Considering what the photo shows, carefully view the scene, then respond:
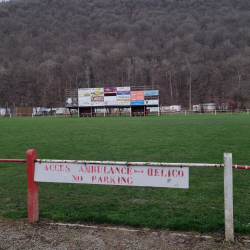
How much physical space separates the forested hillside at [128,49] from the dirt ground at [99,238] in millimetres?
62341

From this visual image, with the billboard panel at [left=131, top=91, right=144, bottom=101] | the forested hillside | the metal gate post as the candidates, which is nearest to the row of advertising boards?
the billboard panel at [left=131, top=91, right=144, bottom=101]

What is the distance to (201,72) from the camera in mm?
89062

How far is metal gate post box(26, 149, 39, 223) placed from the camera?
394 cm

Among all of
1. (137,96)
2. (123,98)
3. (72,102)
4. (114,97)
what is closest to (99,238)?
(137,96)

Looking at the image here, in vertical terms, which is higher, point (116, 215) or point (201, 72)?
point (201, 72)

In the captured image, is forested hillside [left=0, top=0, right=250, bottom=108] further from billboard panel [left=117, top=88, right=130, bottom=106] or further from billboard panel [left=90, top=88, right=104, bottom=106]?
billboard panel [left=90, top=88, right=104, bottom=106]

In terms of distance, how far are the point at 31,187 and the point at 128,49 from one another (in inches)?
4399

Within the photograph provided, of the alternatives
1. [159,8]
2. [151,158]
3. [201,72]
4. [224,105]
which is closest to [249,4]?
[159,8]

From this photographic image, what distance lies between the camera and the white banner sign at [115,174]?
3.57 metres

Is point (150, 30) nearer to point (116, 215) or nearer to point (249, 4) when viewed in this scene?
point (249, 4)

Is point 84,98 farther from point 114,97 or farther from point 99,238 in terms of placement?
point 99,238

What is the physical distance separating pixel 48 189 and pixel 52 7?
18593 cm

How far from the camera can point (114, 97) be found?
162 feet

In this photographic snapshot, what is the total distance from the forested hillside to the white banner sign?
204 ft
